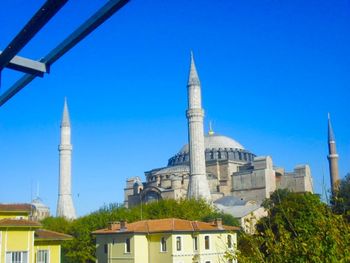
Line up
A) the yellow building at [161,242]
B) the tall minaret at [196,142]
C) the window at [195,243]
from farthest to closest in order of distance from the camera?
1. the tall minaret at [196,142]
2. the window at [195,243]
3. the yellow building at [161,242]

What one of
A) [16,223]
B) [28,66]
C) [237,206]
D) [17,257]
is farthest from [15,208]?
[237,206]

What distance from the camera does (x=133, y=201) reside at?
6234 cm

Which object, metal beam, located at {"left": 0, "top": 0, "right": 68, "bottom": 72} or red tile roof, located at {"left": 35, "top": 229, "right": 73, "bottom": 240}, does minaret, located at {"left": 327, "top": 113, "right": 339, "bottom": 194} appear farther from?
metal beam, located at {"left": 0, "top": 0, "right": 68, "bottom": 72}

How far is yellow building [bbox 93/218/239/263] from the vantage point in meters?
25.2

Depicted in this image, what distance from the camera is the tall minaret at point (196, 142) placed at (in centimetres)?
4822

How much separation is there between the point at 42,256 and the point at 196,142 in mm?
30017

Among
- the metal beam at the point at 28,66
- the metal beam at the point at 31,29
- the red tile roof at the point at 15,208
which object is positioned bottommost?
the metal beam at the point at 28,66

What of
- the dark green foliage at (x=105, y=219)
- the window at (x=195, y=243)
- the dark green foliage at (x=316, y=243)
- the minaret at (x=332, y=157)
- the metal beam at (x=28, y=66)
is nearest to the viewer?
the metal beam at (x=28, y=66)

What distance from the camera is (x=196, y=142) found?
1908 inches

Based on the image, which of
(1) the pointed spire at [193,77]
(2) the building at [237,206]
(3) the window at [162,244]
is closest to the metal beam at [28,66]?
(3) the window at [162,244]

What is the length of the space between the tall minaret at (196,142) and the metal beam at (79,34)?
149 feet

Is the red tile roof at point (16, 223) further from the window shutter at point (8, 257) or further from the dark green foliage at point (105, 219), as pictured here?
the dark green foliage at point (105, 219)

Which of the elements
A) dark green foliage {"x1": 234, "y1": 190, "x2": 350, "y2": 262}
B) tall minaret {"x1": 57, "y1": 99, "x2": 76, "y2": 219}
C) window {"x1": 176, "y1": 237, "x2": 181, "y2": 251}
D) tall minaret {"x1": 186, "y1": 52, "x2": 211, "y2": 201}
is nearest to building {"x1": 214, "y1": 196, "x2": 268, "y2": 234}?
tall minaret {"x1": 186, "y1": 52, "x2": 211, "y2": 201}

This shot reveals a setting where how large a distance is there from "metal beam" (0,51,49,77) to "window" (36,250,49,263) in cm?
1830
